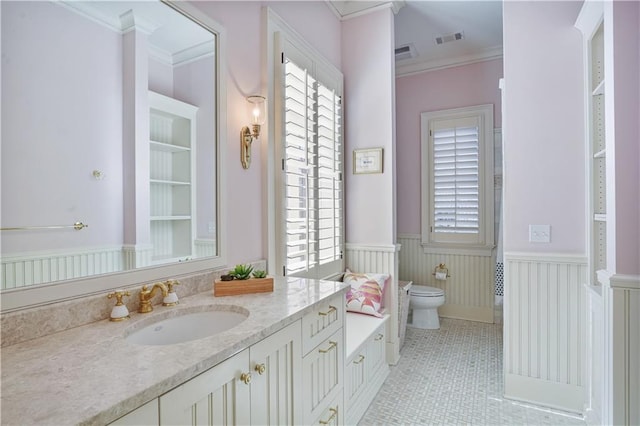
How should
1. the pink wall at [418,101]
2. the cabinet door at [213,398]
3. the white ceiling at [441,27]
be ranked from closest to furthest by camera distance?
the cabinet door at [213,398], the white ceiling at [441,27], the pink wall at [418,101]

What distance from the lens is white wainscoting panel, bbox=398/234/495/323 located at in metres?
3.91

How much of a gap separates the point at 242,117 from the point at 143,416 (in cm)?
156

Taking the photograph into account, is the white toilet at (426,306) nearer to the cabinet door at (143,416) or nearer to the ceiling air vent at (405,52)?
the ceiling air vent at (405,52)

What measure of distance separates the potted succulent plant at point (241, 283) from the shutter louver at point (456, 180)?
3050mm

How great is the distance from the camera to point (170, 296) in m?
1.42

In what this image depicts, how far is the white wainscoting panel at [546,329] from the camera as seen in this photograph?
7.32 feet

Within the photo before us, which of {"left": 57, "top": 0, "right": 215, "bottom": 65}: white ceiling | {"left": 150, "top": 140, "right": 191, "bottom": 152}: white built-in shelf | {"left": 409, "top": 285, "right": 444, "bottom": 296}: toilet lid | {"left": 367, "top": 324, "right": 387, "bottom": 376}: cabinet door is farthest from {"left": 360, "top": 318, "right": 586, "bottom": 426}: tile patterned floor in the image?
{"left": 57, "top": 0, "right": 215, "bottom": 65}: white ceiling

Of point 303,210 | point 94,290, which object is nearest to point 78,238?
point 94,290

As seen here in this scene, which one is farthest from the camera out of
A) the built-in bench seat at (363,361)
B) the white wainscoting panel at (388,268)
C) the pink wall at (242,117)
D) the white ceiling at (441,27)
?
the white ceiling at (441,27)

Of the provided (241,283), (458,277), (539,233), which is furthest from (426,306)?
(241,283)

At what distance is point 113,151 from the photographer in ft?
4.26

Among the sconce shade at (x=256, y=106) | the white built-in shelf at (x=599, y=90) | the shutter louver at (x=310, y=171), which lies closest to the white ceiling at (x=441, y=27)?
the shutter louver at (x=310, y=171)

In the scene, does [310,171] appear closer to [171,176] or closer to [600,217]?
[171,176]

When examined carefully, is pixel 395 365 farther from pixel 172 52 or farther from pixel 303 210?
pixel 172 52
